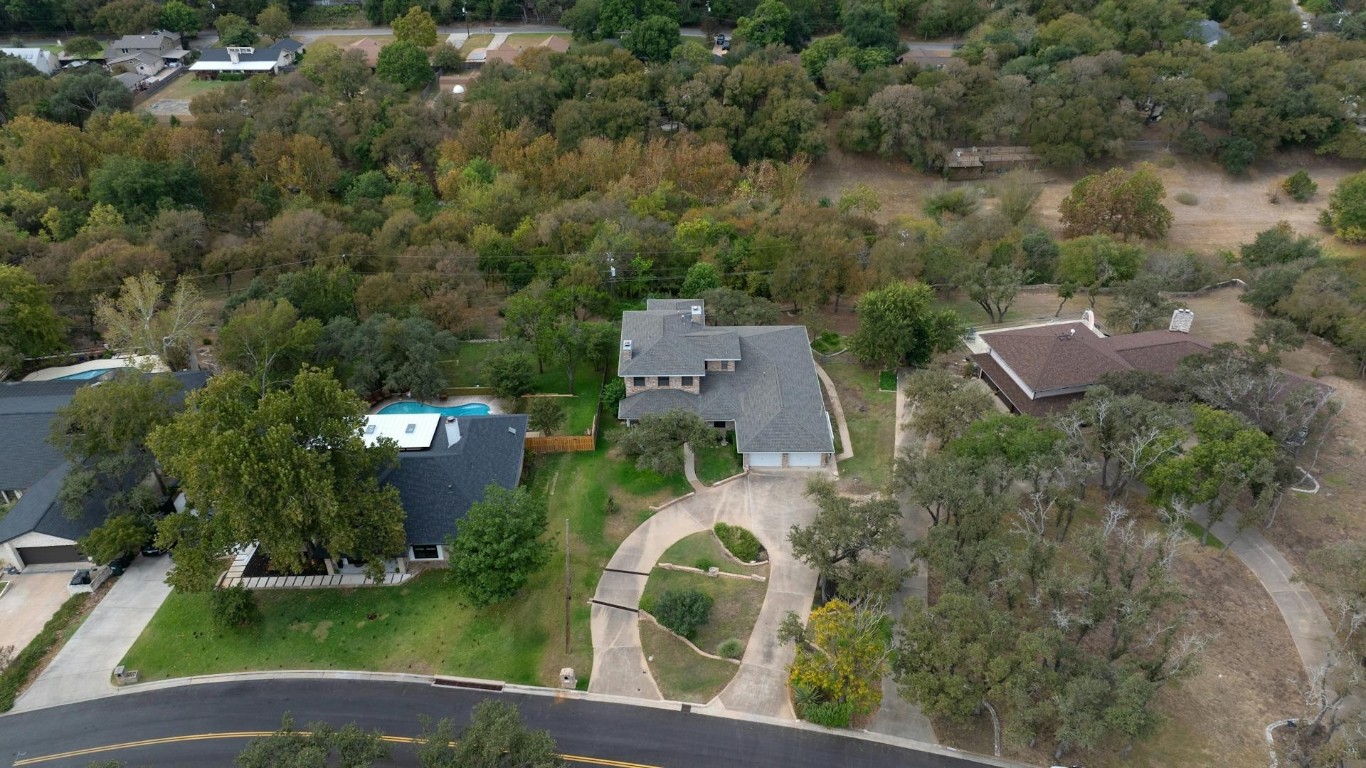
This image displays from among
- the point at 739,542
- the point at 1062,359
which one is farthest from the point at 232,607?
the point at 1062,359

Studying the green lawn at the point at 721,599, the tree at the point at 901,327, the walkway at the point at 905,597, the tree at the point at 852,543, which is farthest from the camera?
the tree at the point at 901,327

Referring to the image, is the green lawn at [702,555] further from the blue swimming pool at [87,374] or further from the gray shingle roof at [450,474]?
the blue swimming pool at [87,374]

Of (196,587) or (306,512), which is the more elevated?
(306,512)

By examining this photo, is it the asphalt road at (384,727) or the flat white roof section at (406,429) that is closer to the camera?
the asphalt road at (384,727)

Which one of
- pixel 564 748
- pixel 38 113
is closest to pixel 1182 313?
pixel 564 748

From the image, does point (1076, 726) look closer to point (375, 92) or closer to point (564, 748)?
point (564, 748)

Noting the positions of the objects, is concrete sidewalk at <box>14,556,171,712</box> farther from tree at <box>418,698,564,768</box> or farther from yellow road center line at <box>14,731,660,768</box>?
tree at <box>418,698,564,768</box>

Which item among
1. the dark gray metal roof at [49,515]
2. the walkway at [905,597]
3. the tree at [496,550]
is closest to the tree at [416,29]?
the dark gray metal roof at [49,515]

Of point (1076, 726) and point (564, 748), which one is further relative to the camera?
point (564, 748)
